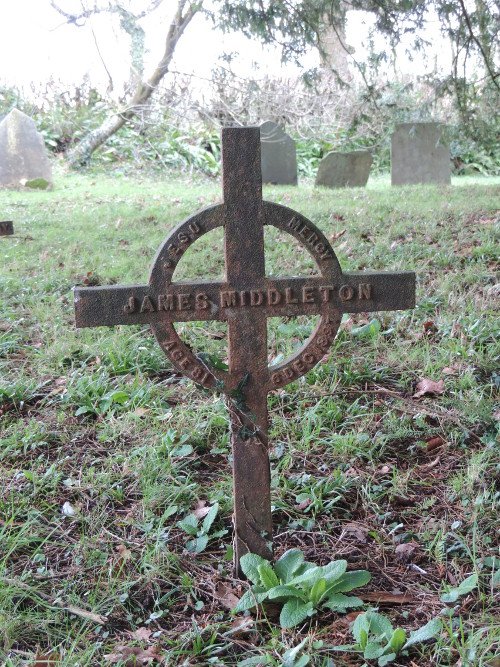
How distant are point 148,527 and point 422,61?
17.9 ft

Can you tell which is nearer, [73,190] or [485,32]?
[485,32]

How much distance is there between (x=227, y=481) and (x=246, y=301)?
981 mm

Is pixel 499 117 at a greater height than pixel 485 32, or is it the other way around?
pixel 485 32

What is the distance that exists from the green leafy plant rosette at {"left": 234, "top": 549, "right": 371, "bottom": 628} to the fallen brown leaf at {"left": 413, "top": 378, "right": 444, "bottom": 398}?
4.48ft

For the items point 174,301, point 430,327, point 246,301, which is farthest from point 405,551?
point 430,327

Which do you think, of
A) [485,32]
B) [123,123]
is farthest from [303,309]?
[123,123]

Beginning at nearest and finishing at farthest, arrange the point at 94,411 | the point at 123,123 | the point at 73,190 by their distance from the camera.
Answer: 1. the point at 94,411
2. the point at 73,190
3. the point at 123,123

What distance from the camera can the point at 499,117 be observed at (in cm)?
723

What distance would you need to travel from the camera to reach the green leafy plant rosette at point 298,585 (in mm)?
2092

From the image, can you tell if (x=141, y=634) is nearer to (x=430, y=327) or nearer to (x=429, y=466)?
(x=429, y=466)

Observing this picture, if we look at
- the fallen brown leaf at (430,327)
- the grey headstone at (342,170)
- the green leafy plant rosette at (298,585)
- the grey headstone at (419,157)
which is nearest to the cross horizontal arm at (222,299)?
the green leafy plant rosette at (298,585)

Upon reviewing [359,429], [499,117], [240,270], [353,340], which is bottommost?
[359,429]

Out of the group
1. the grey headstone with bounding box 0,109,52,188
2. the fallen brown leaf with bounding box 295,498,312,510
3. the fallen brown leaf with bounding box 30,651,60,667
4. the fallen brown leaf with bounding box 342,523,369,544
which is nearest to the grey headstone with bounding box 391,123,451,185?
the grey headstone with bounding box 0,109,52,188

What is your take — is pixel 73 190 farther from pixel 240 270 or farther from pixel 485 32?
pixel 240 270
